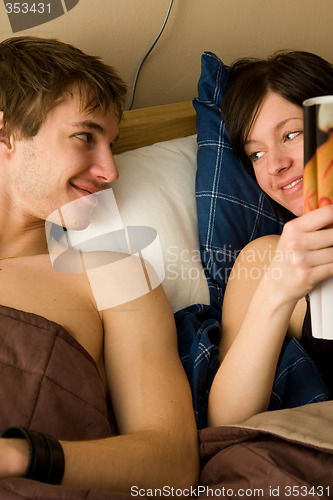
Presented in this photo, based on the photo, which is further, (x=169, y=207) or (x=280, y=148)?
(x=169, y=207)

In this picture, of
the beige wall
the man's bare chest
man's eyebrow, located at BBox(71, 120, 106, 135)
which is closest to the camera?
the man's bare chest

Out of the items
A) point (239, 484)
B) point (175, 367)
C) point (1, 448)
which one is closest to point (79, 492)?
point (1, 448)

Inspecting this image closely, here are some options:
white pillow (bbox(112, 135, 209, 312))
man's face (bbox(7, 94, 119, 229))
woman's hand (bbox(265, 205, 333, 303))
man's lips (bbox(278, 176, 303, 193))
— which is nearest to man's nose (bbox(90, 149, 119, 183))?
man's face (bbox(7, 94, 119, 229))

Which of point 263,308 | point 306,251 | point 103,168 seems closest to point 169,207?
point 103,168

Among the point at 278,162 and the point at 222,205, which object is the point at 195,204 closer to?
the point at 222,205

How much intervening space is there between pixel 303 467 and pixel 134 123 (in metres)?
A: 0.96

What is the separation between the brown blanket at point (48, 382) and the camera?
98 centimetres

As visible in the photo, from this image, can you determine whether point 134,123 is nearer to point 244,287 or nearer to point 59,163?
point 59,163

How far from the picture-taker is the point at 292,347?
1.18 metres

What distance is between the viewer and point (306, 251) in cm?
85

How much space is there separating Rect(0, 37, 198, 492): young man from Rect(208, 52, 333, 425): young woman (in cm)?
12

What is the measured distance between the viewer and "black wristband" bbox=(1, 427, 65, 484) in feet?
2.76

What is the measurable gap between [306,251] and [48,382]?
0.48 meters

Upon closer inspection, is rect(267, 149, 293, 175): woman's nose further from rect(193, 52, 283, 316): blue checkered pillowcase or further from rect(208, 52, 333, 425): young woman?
rect(193, 52, 283, 316): blue checkered pillowcase
